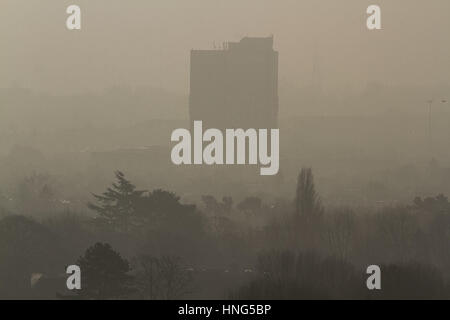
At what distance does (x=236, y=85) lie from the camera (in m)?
84.9

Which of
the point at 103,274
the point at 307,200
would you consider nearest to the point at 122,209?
the point at 307,200

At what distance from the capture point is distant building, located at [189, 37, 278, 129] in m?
79.0

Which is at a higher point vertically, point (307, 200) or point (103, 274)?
point (307, 200)

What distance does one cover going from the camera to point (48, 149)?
289 feet

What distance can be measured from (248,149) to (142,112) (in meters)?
17.8

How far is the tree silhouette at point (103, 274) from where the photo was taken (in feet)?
94.5

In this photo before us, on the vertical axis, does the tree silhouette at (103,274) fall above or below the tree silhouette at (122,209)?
below

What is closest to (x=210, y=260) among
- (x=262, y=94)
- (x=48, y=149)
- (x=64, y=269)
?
(x=64, y=269)

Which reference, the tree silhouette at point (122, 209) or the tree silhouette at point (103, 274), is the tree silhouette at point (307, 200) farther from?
the tree silhouette at point (103, 274)

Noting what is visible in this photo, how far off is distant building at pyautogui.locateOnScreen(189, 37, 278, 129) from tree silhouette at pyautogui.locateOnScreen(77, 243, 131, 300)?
167ft

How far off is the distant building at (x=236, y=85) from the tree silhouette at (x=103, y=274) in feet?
167

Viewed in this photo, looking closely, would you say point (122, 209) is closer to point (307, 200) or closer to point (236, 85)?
point (307, 200)

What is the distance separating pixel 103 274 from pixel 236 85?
58105mm

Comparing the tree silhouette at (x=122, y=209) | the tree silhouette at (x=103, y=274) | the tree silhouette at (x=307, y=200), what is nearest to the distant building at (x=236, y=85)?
the tree silhouette at (x=307, y=200)
